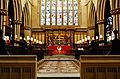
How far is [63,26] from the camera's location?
109ft

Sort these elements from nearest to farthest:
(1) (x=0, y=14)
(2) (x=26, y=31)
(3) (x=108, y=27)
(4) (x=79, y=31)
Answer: (1) (x=0, y=14)
(3) (x=108, y=27)
(2) (x=26, y=31)
(4) (x=79, y=31)

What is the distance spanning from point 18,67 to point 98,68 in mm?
2040

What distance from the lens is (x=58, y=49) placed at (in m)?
28.8

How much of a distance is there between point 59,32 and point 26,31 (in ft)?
14.8

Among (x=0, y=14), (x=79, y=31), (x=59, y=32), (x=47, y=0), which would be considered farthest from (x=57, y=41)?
(x=0, y=14)

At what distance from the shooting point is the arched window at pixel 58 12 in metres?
33.8

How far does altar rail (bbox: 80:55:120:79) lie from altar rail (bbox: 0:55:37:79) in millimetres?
1248

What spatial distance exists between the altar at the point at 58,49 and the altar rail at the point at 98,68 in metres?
22.5

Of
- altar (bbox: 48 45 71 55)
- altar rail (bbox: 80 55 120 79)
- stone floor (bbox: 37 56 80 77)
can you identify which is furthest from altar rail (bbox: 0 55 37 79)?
altar (bbox: 48 45 71 55)

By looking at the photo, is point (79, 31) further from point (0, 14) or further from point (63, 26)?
point (0, 14)

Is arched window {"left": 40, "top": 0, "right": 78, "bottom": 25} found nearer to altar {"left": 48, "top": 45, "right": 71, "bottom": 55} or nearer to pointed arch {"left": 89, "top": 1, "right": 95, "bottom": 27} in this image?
pointed arch {"left": 89, "top": 1, "right": 95, "bottom": 27}

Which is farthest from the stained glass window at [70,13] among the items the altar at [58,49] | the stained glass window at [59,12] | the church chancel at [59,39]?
the altar at [58,49]

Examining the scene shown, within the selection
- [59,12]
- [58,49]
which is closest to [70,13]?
[59,12]

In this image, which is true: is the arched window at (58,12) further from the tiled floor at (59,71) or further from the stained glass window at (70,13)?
the tiled floor at (59,71)
